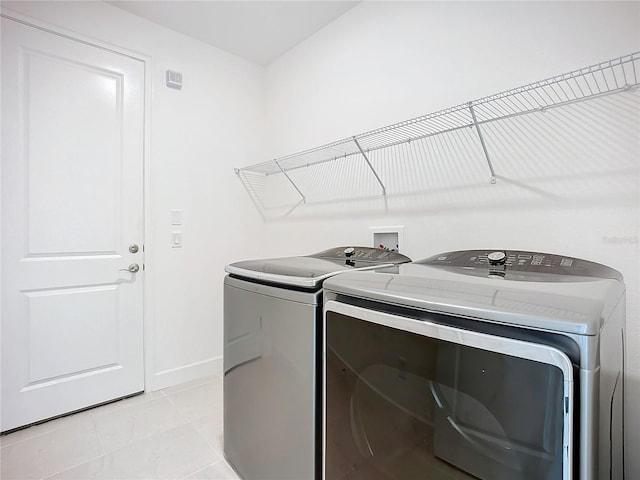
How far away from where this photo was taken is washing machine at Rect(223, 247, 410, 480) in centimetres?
108

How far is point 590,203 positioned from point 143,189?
7.89 feet

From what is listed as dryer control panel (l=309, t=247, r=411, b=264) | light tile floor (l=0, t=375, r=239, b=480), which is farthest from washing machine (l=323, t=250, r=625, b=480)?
light tile floor (l=0, t=375, r=239, b=480)

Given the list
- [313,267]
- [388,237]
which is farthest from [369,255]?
[313,267]

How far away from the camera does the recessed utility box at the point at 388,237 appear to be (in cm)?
175

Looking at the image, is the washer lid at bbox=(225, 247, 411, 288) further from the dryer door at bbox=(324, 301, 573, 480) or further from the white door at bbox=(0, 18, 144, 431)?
the white door at bbox=(0, 18, 144, 431)

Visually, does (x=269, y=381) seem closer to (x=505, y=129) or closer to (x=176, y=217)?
(x=505, y=129)

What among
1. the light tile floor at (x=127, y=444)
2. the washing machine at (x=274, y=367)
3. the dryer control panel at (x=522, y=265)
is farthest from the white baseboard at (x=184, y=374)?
the dryer control panel at (x=522, y=265)

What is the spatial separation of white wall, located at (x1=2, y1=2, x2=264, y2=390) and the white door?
0.11 meters

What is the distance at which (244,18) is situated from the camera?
2.14m

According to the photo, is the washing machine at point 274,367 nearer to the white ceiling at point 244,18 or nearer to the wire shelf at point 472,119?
the wire shelf at point 472,119

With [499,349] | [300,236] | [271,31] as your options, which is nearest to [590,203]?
[499,349]

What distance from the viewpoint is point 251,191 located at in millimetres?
2738

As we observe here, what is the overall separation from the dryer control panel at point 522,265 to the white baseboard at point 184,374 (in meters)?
1.97

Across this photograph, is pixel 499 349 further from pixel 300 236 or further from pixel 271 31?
pixel 271 31
